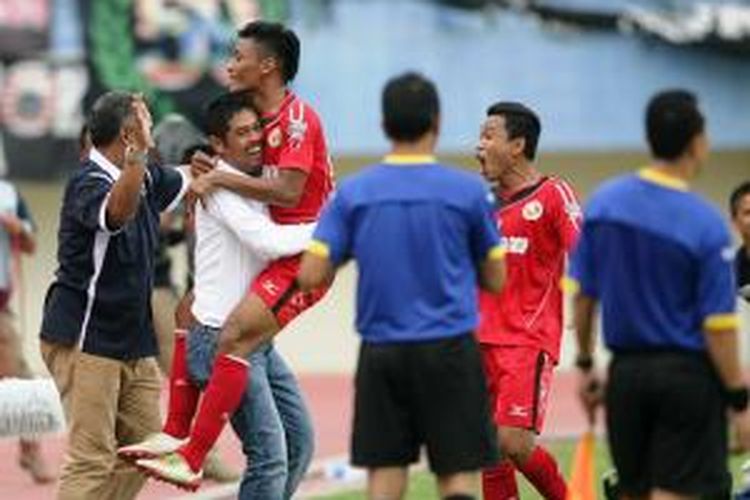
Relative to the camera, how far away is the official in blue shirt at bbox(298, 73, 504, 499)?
8547 millimetres

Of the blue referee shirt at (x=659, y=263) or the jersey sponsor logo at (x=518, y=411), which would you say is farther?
the jersey sponsor logo at (x=518, y=411)

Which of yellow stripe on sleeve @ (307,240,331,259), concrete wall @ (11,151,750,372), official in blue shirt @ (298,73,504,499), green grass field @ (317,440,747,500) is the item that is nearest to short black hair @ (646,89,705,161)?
official in blue shirt @ (298,73,504,499)

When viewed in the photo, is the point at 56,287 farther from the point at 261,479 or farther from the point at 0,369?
the point at 0,369

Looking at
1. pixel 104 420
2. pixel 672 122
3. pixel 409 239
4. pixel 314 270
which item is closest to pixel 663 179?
pixel 672 122

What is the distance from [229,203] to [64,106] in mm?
8695

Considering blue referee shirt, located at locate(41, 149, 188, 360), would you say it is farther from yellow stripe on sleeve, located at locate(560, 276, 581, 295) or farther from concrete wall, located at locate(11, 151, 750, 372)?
concrete wall, located at locate(11, 151, 750, 372)

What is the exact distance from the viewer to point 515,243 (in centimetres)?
1066

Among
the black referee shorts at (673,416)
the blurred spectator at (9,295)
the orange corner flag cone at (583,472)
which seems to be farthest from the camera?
the blurred spectator at (9,295)

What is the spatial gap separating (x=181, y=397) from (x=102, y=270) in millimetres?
700

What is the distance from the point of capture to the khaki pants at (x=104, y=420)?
9.96 meters

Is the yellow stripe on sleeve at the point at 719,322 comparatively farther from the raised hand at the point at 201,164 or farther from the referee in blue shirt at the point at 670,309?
the raised hand at the point at 201,164

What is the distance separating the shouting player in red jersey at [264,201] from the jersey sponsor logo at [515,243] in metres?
0.93

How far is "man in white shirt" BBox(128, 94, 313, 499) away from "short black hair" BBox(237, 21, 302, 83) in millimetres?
290

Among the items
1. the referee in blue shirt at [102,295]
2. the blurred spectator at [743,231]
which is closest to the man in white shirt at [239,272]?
the referee in blue shirt at [102,295]
